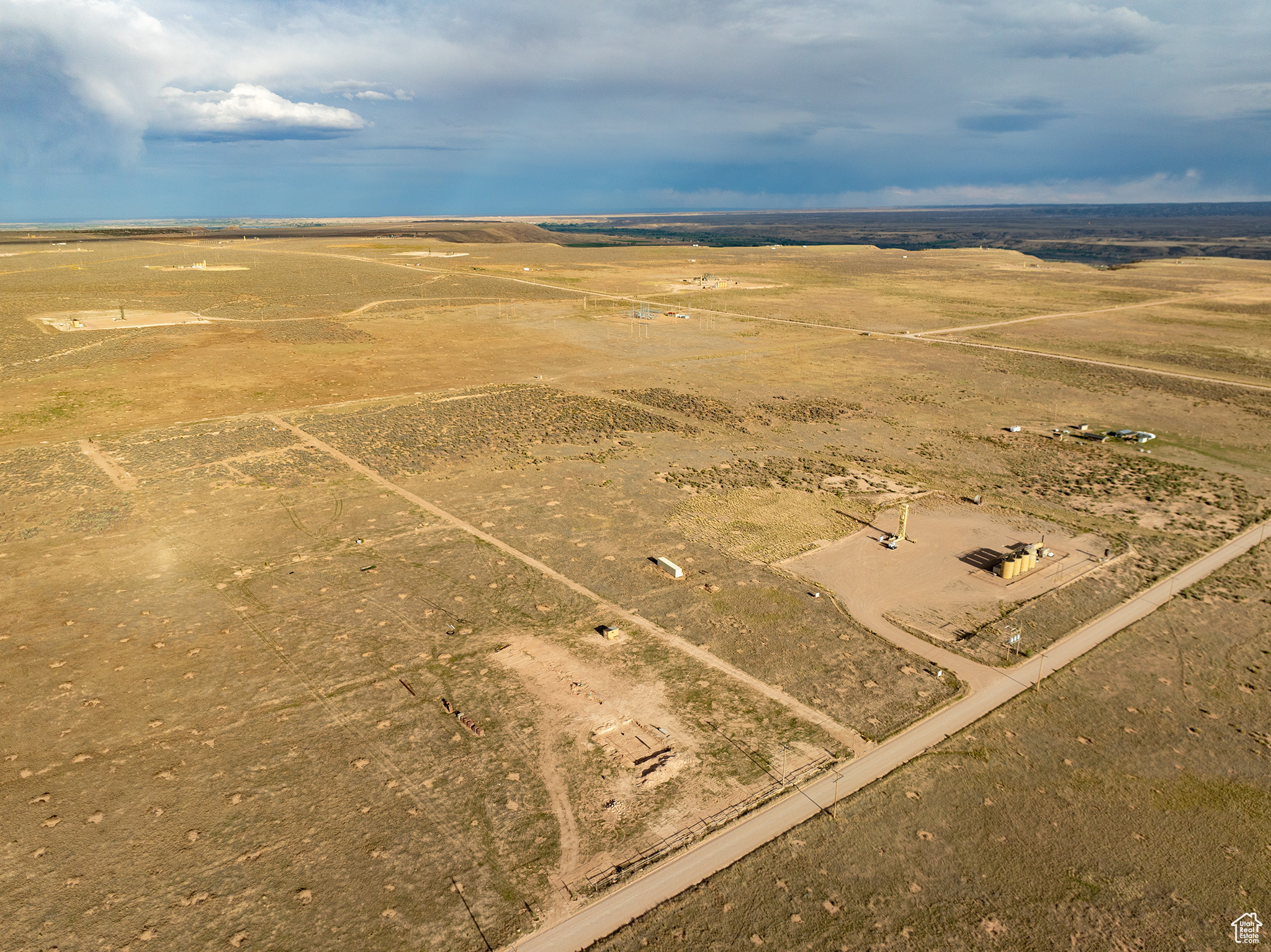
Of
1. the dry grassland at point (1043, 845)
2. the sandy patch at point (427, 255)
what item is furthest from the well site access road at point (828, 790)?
the sandy patch at point (427, 255)

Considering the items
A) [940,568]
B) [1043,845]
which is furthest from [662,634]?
[940,568]

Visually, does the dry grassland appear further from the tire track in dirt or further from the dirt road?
the dirt road

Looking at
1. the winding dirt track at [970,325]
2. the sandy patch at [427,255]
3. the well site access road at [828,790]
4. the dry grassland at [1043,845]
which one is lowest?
the dry grassland at [1043,845]

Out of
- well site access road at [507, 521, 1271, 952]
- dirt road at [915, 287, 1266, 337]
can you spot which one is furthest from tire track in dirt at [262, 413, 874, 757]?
dirt road at [915, 287, 1266, 337]

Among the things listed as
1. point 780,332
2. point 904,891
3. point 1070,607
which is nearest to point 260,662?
point 904,891

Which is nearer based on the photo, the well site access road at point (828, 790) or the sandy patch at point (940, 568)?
the well site access road at point (828, 790)

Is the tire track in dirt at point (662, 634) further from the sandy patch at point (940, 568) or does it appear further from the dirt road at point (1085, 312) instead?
the dirt road at point (1085, 312)

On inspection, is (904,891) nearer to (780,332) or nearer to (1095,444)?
(1095,444)

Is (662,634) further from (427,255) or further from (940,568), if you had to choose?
(427,255)
